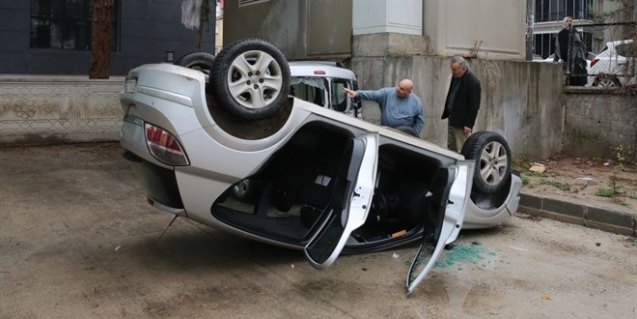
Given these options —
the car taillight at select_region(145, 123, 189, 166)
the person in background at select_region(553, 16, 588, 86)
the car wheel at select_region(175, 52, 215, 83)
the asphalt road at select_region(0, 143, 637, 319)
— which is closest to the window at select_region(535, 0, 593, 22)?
the person in background at select_region(553, 16, 588, 86)

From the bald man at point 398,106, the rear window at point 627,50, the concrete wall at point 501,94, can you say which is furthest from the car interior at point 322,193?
the rear window at point 627,50

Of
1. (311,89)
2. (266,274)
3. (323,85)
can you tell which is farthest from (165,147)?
(323,85)

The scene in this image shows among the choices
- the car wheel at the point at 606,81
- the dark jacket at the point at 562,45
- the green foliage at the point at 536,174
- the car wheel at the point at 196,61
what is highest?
the dark jacket at the point at 562,45

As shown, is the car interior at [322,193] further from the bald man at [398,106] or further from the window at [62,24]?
the window at [62,24]

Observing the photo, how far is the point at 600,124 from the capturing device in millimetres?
10219

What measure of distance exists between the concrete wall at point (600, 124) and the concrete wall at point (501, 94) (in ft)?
0.66

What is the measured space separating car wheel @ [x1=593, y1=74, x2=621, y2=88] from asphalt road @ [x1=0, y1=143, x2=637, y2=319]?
4.52 meters

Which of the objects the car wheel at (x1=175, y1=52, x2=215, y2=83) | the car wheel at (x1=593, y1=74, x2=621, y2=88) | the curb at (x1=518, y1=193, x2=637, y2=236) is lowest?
the curb at (x1=518, y1=193, x2=637, y2=236)

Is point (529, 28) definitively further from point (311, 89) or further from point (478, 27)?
point (311, 89)

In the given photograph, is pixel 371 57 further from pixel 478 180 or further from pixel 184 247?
pixel 184 247

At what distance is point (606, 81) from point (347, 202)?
8.06 m

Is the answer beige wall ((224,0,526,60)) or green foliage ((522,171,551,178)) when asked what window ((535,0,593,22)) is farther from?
green foliage ((522,171,551,178))

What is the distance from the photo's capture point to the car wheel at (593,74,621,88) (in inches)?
396

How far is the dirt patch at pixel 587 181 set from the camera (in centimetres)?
723
